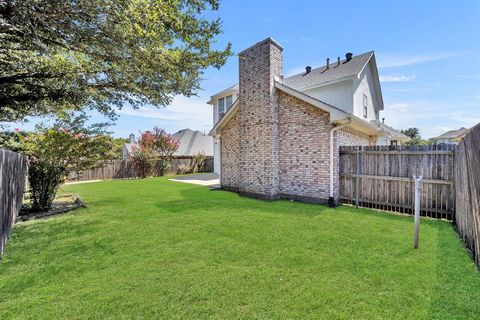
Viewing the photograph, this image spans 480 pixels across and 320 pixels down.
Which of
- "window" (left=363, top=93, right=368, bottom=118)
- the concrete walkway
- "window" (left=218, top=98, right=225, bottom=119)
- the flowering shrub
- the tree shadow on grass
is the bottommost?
the tree shadow on grass

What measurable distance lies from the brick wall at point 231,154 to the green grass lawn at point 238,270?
506cm

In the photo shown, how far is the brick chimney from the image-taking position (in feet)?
28.4

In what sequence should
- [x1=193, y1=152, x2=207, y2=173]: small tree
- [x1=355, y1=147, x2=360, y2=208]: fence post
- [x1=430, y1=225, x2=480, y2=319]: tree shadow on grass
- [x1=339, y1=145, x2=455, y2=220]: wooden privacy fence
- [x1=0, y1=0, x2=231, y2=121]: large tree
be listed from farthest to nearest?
[x1=193, y1=152, x2=207, y2=173]: small tree → [x1=355, y1=147, x2=360, y2=208]: fence post → [x1=339, y1=145, x2=455, y2=220]: wooden privacy fence → [x1=0, y1=0, x2=231, y2=121]: large tree → [x1=430, y1=225, x2=480, y2=319]: tree shadow on grass

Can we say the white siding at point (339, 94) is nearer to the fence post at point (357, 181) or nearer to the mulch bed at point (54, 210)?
the fence post at point (357, 181)

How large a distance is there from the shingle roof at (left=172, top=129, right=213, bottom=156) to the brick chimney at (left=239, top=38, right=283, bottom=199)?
19713mm

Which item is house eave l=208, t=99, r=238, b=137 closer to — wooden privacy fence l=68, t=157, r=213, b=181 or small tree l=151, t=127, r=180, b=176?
wooden privacy fence l=68, t=157, r=213, b=181

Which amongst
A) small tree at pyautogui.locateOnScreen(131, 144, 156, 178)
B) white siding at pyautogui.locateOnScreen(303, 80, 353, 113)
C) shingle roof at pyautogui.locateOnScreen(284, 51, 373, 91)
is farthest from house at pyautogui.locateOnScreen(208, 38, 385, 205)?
small tree at pyautogui.locateOnScreen(131, 144, 156, 178)

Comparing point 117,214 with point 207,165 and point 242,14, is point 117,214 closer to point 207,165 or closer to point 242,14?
point 242,14

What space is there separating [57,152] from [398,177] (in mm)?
10329

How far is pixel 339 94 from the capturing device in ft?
39.7

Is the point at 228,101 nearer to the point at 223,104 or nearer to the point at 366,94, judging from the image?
the point at 223,104

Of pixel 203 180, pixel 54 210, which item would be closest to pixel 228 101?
pixel 203 180

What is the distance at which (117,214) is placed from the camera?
22.0 feet

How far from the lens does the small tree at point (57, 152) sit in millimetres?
7090
